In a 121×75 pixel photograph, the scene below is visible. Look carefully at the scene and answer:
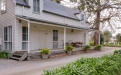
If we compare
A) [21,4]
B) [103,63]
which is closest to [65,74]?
[103,63]

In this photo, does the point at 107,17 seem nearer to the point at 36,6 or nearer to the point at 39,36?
the point at 39,36

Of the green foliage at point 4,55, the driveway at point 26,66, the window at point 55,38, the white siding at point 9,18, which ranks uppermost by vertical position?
the white siding at point 9,18

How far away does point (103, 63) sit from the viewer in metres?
4.88

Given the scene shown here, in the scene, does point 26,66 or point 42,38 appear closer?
point 26,66

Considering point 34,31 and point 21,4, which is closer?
point 21,4

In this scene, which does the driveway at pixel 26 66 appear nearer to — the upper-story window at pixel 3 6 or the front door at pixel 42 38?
the front door at pixel 42 38

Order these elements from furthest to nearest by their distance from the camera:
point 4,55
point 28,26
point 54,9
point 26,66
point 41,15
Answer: point 54,9
point 41,15
point 4,55
point 28,26
point 26,66

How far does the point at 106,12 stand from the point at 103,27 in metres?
2.84

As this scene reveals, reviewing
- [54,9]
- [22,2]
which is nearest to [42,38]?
[22,2]

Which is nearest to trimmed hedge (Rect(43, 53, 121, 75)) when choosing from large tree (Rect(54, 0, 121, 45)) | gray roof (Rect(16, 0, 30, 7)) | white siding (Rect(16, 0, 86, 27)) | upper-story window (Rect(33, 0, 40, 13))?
white siding (Rect(16, 0, 86, 27))

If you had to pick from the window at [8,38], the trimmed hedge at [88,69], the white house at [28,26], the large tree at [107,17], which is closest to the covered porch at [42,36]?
the white house at [28,26]

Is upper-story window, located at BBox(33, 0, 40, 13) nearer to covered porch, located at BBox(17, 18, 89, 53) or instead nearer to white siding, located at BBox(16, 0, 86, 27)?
white siding, located at BBox(16, 0, 86, 27)

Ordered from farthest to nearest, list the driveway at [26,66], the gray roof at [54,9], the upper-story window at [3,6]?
the gray roof at [54,9] < the upper-story window at [3,6] < the driveway at [26,66]

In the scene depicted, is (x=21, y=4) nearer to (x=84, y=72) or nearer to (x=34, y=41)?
(x=34, y=41)
